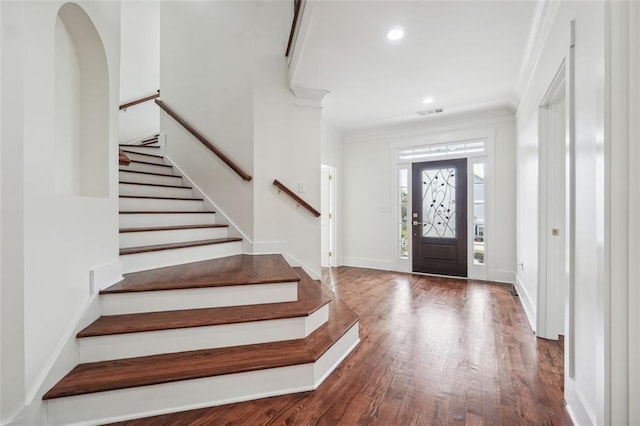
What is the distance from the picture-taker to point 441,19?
7.56 ft

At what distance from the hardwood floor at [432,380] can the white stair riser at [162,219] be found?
1.74 metres

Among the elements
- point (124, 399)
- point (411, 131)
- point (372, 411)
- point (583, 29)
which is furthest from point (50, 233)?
point (411, 131)

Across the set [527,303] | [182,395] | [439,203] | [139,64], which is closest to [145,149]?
[139,64]

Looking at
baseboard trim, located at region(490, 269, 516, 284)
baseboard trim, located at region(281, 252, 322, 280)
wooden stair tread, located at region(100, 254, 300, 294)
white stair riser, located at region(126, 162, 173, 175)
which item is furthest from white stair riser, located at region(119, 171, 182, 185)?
baseboard trim, located at region(490, 269, 516, 284)

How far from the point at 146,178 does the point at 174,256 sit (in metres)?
1.24

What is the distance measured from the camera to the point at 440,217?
498 centimetres

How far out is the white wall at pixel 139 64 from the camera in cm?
416

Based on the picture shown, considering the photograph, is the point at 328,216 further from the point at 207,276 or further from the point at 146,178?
the point at 207,276

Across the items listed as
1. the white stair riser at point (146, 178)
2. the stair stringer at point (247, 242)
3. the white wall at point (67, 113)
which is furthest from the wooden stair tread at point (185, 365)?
the white stair riser at point (146, 178)

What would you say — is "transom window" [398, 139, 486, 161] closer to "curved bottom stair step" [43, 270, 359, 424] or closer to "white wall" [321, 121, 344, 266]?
"white wall" [321, 121, 344, 266]

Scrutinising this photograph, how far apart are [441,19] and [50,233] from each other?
2.87 m

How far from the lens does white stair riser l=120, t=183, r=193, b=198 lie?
3.02 m

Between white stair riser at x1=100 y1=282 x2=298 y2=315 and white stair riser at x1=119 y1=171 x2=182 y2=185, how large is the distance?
176 centimetres

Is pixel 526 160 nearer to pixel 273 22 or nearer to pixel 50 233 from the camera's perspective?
pixel 273 22
